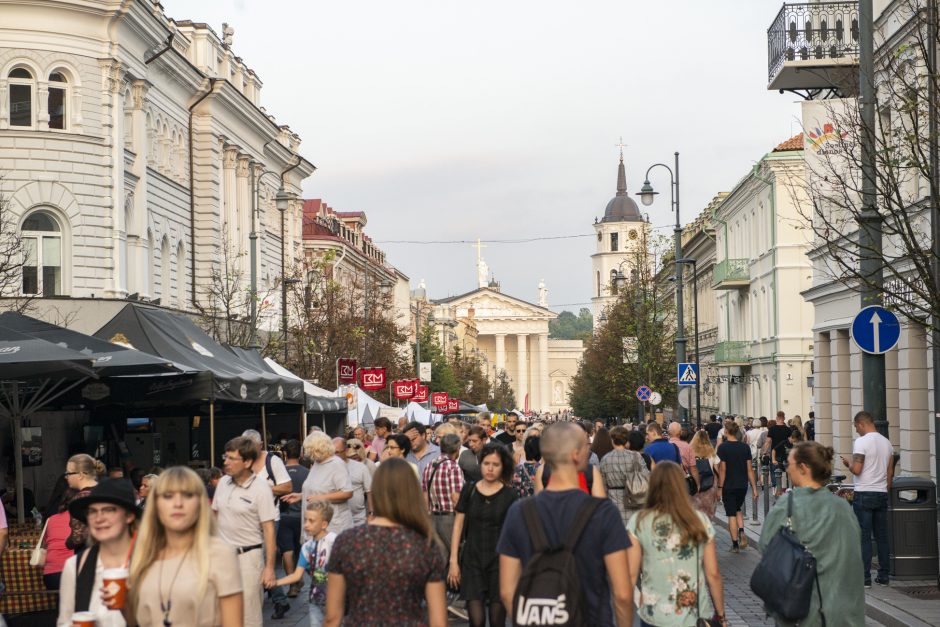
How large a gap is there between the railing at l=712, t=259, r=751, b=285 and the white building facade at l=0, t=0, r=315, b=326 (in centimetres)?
1903

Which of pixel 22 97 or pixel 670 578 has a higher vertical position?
pixel 22 97

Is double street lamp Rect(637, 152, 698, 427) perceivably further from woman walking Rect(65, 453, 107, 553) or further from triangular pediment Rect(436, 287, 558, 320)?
triangular pediment Rect(436, 287, 558, 320)

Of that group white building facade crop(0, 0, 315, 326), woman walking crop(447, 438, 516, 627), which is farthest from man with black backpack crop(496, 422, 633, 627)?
white building facade crop(0, 0, 315, 326)

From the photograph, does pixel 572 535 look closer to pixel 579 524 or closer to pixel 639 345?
pixel 579 524

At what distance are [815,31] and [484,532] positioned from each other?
20.9m

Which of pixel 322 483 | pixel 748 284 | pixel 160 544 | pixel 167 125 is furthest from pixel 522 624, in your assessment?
pixel 748 284

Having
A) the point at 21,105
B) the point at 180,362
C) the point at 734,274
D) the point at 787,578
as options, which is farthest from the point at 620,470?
the point at 734,274

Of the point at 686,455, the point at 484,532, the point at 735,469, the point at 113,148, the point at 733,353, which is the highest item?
the point at 113,148

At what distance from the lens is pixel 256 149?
5559cm

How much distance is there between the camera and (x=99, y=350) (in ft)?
53.1

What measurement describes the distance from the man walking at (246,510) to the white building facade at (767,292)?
3286cm

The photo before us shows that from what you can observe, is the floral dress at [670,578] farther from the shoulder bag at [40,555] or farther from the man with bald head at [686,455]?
the man with bald head at [686,455]

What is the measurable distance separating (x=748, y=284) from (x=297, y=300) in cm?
1740

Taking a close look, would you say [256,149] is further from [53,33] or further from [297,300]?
[53,33]
